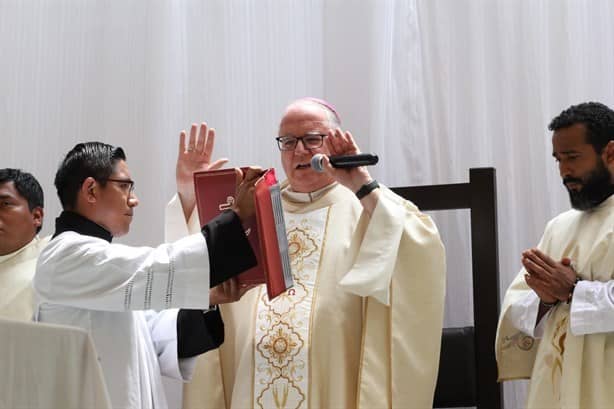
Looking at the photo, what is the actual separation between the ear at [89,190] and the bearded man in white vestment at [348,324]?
0.81 meters

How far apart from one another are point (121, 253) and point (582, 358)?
163cm

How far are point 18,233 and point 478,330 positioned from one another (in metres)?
2.04

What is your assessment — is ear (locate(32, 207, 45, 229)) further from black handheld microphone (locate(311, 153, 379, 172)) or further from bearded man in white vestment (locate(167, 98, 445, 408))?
black handheld microphone (locate(311, 153, 379, 172))

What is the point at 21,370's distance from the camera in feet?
6.42

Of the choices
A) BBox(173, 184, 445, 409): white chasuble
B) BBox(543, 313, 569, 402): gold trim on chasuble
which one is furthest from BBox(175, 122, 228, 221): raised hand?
BBox(543, 313, 569, 402): gold trim on chasuble

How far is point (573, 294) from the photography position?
134 inches

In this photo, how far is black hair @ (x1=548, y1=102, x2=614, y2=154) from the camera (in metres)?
3.61

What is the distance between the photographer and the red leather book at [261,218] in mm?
3180

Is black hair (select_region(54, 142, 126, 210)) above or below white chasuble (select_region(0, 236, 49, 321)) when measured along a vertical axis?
above

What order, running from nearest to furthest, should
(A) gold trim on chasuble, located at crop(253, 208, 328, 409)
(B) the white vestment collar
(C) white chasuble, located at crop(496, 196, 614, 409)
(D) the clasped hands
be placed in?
(C) white chasuble, located at crop(496, 196, 614, 409) → (D) the clasped hands → (A) gold trim on chasuble, located at crop(253, 208, 328, 409) → (B) the white vestment collar

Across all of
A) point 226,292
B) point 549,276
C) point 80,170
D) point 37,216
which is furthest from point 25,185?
point 549,276

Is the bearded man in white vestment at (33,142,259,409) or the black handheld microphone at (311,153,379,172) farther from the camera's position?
the black handheld microphone at (311,153,379,172)

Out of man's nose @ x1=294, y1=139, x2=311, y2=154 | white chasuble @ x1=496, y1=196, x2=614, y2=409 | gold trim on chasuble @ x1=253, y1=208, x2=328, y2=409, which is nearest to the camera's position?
white chasuble @ x1=496, y1=196, x2=614, y2=409

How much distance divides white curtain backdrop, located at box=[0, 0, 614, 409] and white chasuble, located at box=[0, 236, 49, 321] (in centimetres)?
99
